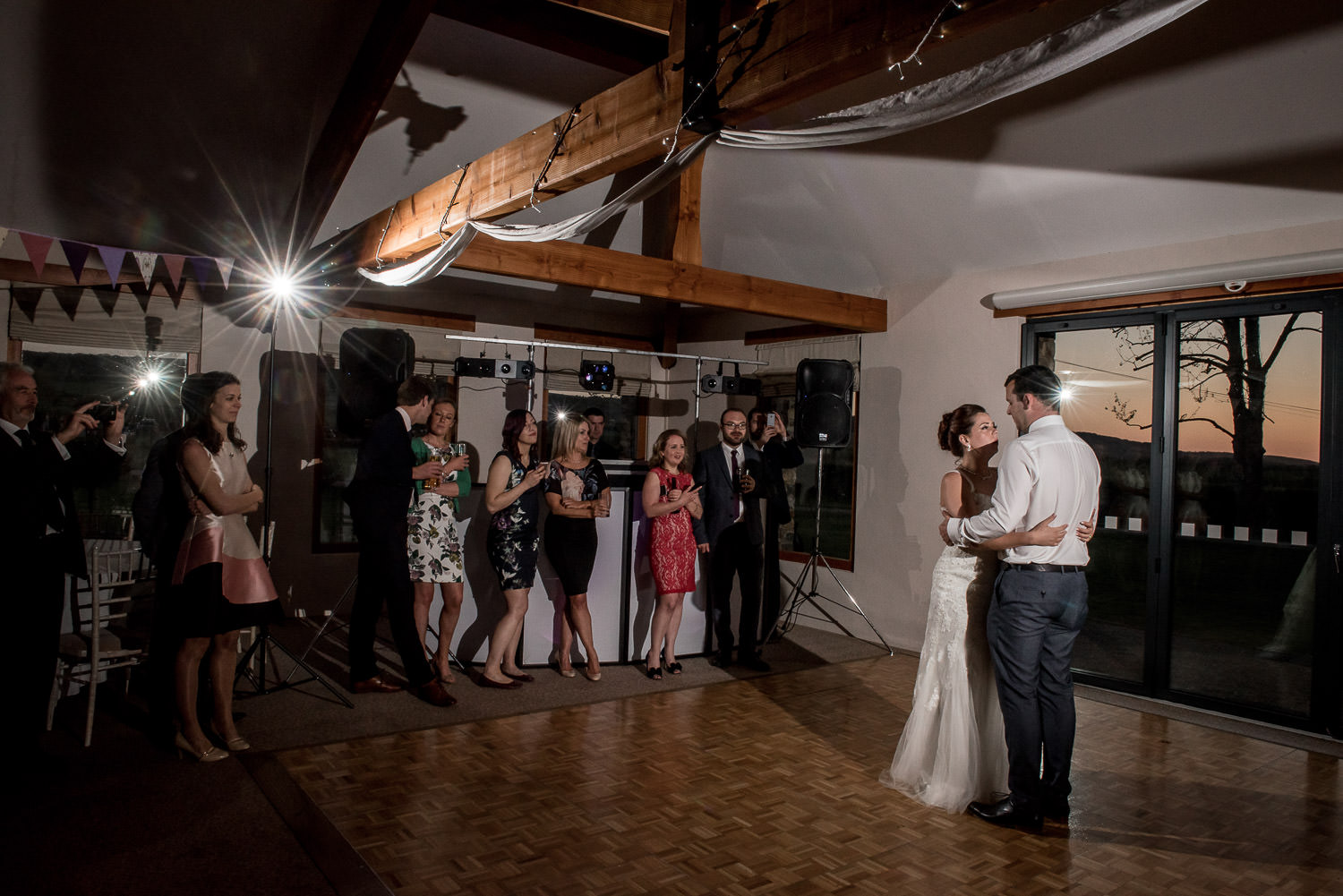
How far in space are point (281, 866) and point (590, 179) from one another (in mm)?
2551

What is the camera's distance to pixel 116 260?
15.5ft

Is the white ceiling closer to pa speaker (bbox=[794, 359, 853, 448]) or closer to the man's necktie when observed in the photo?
pa speaker (bbox=[794, 359, 853, 448])

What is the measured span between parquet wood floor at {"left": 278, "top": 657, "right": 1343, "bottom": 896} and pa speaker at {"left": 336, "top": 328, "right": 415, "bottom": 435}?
258 centimetres

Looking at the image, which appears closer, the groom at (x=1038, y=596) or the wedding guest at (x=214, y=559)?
the groom at (x=1038, y=596)

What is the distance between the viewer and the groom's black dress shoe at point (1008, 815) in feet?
9.64

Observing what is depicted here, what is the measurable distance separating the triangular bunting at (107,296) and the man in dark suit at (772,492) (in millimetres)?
4503

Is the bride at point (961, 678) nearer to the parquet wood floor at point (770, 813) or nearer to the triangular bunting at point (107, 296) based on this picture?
the parquet wood floor at point (770, 813)

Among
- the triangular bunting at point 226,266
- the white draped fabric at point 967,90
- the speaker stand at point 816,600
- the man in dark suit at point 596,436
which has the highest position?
the triangular bunting at point 226,266

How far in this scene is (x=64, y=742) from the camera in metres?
3.47

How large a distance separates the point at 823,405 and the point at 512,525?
96.5 inches

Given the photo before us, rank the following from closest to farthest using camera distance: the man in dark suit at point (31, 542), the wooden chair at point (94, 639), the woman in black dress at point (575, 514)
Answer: the man in dark suit at point (31, 542), the wooden chair at point (94, 639), the woman in black dress at point (575, 514)

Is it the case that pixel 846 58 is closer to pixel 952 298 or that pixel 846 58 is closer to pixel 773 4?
pixel 773 4

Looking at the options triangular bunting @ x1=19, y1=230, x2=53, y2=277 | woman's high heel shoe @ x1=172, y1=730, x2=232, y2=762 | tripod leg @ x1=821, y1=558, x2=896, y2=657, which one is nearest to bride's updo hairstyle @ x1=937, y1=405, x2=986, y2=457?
tripod leg @ x1=821, y1=558, x2=896, y2=657

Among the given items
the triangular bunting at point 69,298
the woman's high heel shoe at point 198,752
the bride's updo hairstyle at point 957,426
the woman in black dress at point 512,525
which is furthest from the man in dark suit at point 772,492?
the triangular bunting at point 69,298
